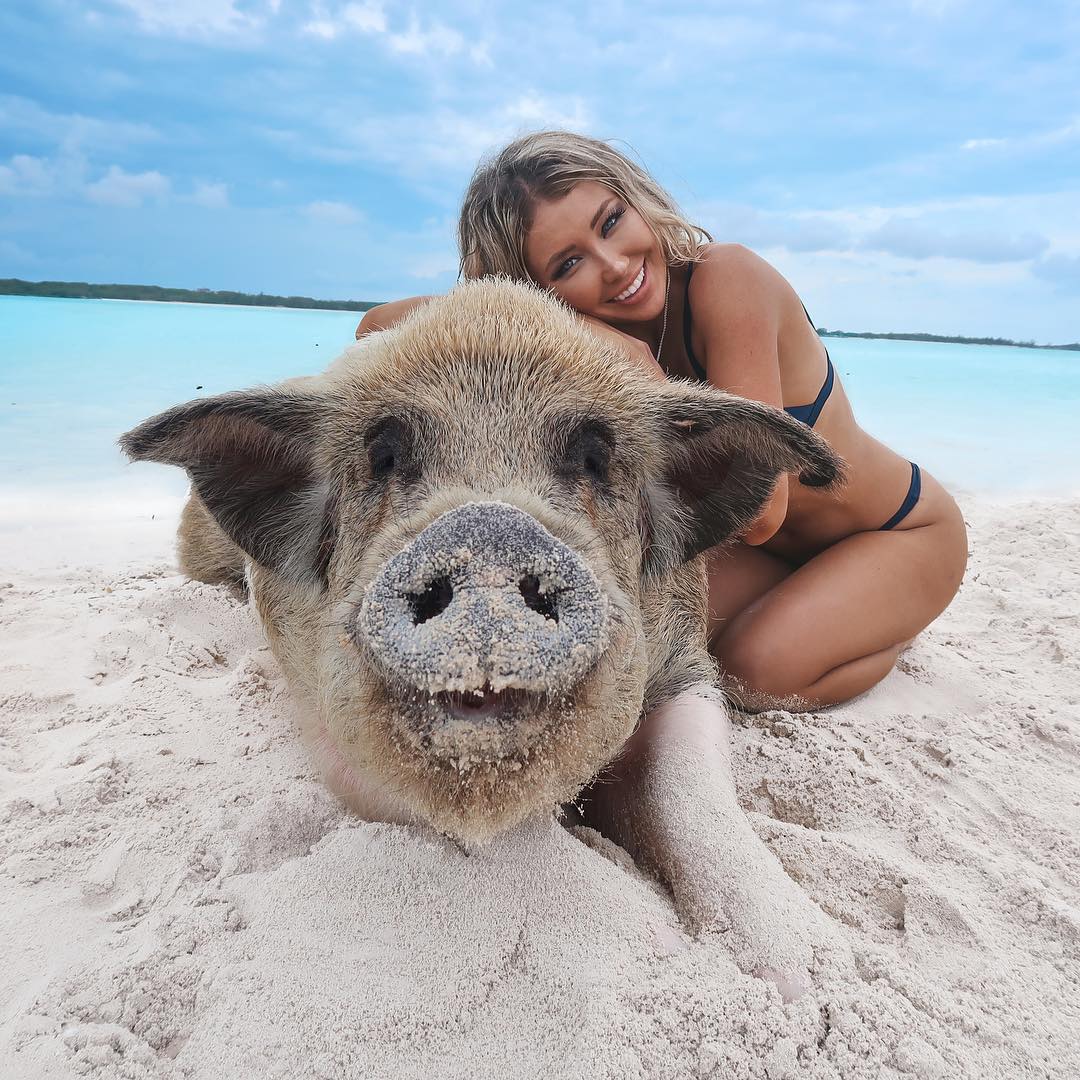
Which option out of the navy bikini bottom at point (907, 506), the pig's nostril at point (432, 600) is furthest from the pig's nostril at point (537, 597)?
the navy bikini bottom at point (907, 506)

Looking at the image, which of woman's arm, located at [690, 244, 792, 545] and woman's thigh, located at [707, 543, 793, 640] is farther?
woman's thigh, located at [707, 543, 793, 640]

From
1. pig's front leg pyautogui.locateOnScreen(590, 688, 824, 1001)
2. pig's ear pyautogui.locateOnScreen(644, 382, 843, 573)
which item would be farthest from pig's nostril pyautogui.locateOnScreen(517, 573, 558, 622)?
pig's ear pyautogui.locateOnScreen(644, 382, 843, 573)

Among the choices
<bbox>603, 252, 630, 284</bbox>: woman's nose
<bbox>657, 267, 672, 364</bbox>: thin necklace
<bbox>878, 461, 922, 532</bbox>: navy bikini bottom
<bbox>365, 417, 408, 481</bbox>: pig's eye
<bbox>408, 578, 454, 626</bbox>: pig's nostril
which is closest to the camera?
<bbox>408, 578, 454, 626</bbox>: pig's nostril

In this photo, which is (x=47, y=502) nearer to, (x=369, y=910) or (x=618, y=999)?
(x=369, y=910)

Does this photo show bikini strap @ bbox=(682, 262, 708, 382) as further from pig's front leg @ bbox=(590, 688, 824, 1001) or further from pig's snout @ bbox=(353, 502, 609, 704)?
pig's snout @ bbox=(353, 502, 609, 704)

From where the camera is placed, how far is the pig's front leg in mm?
1681

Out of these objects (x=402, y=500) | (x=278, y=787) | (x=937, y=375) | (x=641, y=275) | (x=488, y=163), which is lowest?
(x=937, y=375)

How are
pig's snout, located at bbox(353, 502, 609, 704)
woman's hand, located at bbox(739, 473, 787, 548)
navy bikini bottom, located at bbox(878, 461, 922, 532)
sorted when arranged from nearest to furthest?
pig's snout, located at bbox(353, 502, 609, 704)
woman's hand, located at bbox(739, 473, 787, 548)
navy bikini bottom, located at bbox(878, 461, 922, 532)

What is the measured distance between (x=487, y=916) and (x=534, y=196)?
256cm

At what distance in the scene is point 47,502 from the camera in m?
6.74

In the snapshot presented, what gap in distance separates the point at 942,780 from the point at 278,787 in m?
1.99

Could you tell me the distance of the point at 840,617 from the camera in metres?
3.18

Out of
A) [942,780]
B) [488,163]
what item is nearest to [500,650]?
[942,780]

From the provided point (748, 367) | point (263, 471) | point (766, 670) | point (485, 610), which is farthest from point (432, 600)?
point (766, 670)
